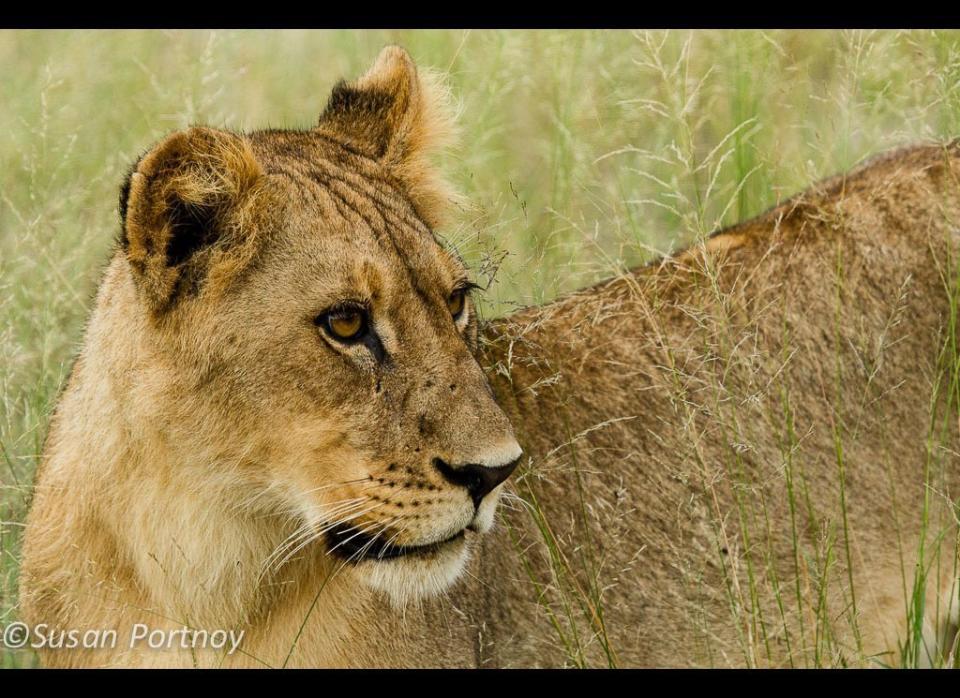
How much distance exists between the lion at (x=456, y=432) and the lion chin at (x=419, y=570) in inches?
0.4

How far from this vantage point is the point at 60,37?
11.0 metres

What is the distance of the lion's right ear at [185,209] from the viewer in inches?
169

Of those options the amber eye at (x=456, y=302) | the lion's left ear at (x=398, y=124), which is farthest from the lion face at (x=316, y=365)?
the lion's left ear at (x=398, y=124)

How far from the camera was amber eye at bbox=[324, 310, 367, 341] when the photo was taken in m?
4.38

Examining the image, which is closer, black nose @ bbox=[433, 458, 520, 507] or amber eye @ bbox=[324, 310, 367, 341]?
black nose @ bbox=[433, 458, 520, 507]

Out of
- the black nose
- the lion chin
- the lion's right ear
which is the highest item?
the lion's right ear

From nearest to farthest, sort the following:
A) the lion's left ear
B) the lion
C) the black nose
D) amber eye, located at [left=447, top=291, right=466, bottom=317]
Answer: the black nose, the lion, amber eye, located at [left=447, top=291, right=466, bottom=317], the lion's left ear

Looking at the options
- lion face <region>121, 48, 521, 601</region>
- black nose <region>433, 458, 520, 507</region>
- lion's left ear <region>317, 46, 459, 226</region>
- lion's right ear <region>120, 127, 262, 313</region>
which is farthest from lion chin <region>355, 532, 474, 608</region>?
lion's left ear <region>317, 46, 459, 226</region>

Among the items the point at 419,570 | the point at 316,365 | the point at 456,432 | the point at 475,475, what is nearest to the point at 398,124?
the point at 316,365

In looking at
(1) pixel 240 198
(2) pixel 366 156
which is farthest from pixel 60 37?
(1) pixel 240 198

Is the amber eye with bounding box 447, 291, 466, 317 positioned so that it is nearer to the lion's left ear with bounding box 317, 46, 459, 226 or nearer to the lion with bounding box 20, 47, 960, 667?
the lion with bounding box 20, 47, 960, 667

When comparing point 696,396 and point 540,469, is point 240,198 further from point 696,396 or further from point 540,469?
point 696,396

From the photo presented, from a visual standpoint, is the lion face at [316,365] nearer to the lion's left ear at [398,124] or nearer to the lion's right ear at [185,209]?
the lion's right ear at [185,209]

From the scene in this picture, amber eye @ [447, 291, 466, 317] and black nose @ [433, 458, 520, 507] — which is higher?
amber eye @ [447, 291, 466, 317]
